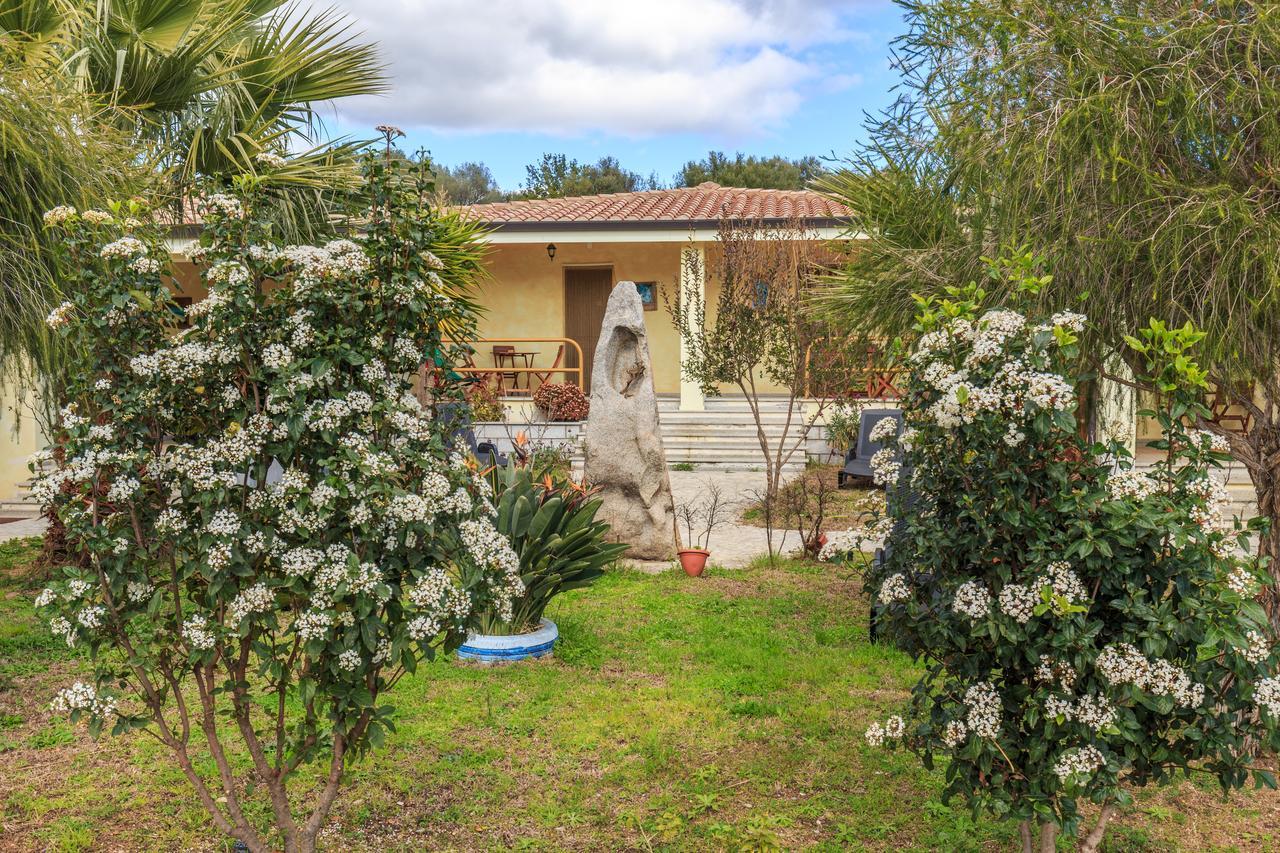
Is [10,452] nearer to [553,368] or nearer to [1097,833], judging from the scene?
[553,368]

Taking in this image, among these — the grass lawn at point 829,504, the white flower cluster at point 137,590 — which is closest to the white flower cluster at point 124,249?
the white flower cluster at point 137,590

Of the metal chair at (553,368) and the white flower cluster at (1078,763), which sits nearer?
the white flower cluster at (1078,763)

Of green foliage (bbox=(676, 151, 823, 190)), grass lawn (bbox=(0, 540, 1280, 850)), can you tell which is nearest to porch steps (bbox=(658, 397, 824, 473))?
grass lawn (bbox=(0, 540, 1280, 850))

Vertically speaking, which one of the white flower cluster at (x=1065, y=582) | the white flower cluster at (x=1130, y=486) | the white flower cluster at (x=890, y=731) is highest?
the white flower cluster at (x=1130, y=486)

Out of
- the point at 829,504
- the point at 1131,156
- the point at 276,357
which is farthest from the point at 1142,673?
the point at 829,504

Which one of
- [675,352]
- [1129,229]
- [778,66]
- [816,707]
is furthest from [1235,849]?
[778,66]

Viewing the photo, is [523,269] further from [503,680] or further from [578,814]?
[578,814]

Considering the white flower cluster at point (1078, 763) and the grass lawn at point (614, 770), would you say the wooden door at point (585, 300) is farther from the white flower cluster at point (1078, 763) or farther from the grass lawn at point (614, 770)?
the white flower cluster at point (1078, 763)

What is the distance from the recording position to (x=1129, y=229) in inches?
147

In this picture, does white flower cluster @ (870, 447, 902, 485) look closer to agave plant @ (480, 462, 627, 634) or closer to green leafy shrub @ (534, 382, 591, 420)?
agave plant @ (480, 462, 627, 634)

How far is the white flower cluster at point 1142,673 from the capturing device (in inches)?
104

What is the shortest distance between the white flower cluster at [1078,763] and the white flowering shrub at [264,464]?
1.69 m

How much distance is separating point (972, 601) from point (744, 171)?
115 feet

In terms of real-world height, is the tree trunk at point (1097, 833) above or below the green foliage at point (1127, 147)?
below
